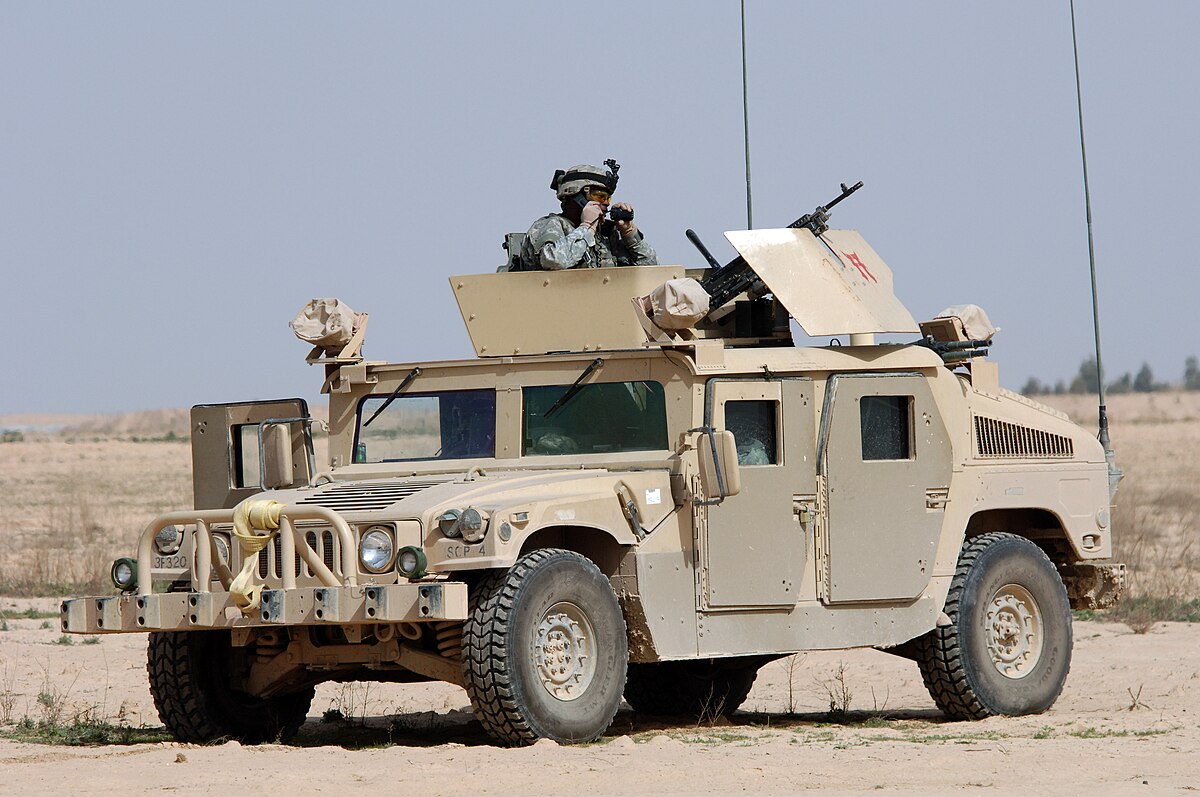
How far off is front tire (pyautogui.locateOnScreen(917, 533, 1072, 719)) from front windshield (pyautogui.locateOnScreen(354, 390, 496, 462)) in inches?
103

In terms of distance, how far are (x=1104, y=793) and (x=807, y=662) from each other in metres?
7.40

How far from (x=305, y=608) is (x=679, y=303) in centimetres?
236

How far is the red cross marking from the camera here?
11.4 meters

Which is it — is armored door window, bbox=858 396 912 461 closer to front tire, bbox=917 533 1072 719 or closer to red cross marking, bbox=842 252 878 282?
front tire, bbox=917 533 1072 719

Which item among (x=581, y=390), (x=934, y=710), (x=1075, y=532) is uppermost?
(x=581, y=390)

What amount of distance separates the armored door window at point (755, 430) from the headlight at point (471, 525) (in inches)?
71.3

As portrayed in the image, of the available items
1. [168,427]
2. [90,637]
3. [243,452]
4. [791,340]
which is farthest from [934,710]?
[168,427]

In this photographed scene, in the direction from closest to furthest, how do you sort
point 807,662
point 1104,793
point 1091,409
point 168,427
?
point 1104,793
point 807,662
point 1091,409
point 168,427

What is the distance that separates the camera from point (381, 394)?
35.0ft

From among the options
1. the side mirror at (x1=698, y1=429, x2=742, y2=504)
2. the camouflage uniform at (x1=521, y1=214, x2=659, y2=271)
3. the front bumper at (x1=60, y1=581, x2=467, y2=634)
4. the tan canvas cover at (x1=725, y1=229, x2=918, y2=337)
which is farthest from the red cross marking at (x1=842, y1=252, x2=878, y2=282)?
the front bumper at (x1=60, y1=581, x2=467, y2=634)

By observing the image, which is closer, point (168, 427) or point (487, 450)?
point (487, 450)

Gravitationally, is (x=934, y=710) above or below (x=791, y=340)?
below

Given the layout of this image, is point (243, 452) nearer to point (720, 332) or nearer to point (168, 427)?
point (720, 332)

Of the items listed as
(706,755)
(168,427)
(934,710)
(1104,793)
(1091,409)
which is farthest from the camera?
(168,427)
